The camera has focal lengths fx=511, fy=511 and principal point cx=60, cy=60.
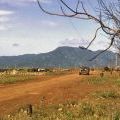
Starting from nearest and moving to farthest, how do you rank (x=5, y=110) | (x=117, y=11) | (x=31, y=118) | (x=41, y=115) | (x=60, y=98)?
1. (x=117, y=11)
2. (x=31, y=118)
3. (x=41, y=115)
4. (x=5, y=110)
5. (x=60, y=98)

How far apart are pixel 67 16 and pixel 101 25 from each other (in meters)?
0.53

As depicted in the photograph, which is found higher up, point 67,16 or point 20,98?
point 67,16

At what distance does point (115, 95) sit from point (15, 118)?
11.2m

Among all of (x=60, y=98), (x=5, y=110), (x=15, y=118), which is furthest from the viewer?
(x=60, y=98)

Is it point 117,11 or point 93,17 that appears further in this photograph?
point 117,11

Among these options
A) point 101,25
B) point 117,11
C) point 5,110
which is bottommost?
point 5,110

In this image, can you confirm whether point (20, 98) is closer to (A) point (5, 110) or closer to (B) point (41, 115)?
(A) point (5, 110)

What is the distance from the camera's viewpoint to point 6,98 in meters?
26.9

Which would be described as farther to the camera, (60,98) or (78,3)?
(60,98)

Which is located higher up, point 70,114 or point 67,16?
point 67,16

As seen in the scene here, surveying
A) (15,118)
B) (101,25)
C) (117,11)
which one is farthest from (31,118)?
(101,25)

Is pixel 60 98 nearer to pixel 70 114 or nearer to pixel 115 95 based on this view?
pixel 115 95

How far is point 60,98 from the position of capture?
1021 inches

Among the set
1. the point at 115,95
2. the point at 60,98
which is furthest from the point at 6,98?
the point at 115,95
